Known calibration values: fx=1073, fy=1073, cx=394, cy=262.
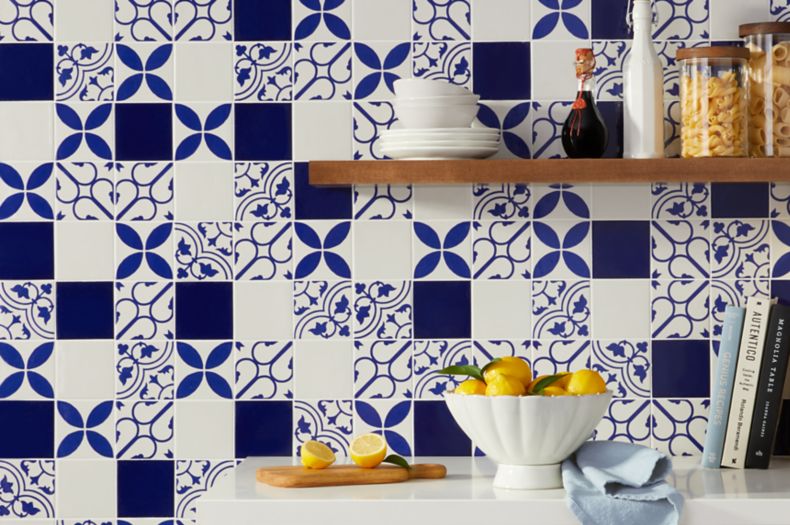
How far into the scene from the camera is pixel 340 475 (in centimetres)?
180

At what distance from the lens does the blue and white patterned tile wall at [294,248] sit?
81.1 inches

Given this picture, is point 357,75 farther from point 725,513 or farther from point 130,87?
point 725,513

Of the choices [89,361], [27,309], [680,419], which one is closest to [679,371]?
[680,419]

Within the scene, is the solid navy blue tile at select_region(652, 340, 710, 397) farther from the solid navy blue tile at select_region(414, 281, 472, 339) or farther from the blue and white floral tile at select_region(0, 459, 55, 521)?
the blue and white floral tile at select_region(0, 459, 55, 521)

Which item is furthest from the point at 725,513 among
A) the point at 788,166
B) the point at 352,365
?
the point at 352,365

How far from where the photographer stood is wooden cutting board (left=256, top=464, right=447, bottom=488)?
1.78 meters

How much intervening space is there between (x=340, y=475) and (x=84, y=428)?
591 millimetres

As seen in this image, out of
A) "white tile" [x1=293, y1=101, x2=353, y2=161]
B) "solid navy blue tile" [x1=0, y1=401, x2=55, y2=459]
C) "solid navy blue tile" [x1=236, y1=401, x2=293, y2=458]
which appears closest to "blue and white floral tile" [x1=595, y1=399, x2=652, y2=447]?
"solid navy blue tile" [x1=236, y1=401, x2=293, y2=458]

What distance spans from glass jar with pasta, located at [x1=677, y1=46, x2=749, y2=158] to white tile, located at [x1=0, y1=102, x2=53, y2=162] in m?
1.21

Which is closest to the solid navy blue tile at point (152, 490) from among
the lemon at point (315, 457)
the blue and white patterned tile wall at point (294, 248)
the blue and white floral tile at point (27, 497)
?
the blue and white patterned tile wall at point (294, 248)

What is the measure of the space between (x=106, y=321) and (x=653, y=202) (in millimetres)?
1082

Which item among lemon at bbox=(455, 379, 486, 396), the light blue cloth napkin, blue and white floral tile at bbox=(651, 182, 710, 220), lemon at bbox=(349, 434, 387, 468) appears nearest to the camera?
the light blue cloth napkin

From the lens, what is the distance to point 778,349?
6.20ft

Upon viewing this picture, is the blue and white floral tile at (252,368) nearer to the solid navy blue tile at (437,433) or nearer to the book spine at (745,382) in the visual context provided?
the solid navy blue tile at (437,433)
